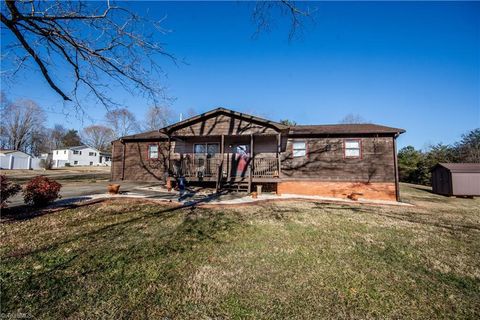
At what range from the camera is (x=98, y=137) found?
64.5 meters

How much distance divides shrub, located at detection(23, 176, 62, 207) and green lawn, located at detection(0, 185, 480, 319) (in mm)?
1338

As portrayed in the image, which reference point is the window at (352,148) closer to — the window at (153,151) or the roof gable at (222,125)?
the roof gable at (222,125)

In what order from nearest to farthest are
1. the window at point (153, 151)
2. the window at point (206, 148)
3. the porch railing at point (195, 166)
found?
the porch railing at point (195, 166), the window at point (206, 148), the window at point (153, 151)

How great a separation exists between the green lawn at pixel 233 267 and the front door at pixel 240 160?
22.0 feet

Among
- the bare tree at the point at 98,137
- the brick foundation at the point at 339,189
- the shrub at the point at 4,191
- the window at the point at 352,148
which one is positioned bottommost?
the brick foundation at the point at 339,189

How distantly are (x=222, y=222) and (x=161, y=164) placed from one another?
10.4m

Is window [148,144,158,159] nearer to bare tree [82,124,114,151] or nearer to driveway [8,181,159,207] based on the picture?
driveway [8,181,159,207]

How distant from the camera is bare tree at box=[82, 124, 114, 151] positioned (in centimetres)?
6356

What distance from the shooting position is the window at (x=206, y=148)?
47.4ft

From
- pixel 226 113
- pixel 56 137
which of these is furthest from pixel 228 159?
pixel 56 137

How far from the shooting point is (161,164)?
603 inches

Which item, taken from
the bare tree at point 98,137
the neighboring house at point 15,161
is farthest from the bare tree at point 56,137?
the neighboring house at point 15,161

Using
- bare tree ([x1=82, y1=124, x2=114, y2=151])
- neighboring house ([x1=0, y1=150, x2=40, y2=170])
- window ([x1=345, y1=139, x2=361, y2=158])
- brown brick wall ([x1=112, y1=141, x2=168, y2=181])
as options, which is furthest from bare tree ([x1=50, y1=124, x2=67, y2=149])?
window ([x1=345, y1=139, x2=361, y2=158])

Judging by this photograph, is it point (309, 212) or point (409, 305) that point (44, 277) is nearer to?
point (409, 305)
